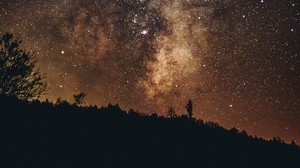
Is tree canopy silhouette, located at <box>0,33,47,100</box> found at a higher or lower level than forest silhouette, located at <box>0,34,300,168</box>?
higher

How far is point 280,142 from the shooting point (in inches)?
606

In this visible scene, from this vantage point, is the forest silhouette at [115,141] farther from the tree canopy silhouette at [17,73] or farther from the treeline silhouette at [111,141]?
the tree canopy silhouette at [17,73]

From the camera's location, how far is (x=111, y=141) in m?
9.91

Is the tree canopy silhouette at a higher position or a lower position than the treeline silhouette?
higher

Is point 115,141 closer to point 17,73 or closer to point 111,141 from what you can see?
point 111,141

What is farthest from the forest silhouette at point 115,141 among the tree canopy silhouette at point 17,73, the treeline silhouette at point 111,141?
the tree canopy silhouette at point 17,73

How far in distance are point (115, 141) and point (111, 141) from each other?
0.47ft

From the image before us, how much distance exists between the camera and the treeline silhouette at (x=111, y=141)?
8.54 m

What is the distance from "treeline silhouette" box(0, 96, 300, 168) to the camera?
854cm

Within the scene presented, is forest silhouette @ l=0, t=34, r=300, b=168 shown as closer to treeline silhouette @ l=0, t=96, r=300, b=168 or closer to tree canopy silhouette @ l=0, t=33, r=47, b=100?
treeline silhouette @ l=0, t=96, r=300, b=168

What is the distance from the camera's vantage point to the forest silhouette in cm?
856

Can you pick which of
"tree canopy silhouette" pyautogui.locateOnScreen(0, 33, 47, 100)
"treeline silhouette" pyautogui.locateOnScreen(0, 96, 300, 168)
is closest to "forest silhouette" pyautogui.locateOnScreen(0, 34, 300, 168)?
"treeline silhouette" pyautogui.locateOnScreen(0, 96, 300, 168)

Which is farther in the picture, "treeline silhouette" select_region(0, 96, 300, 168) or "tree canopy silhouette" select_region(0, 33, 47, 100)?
"tree canopy silhouette" select_region(0, 33, 47, 100)

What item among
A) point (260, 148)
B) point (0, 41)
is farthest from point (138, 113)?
point (0, 41)
